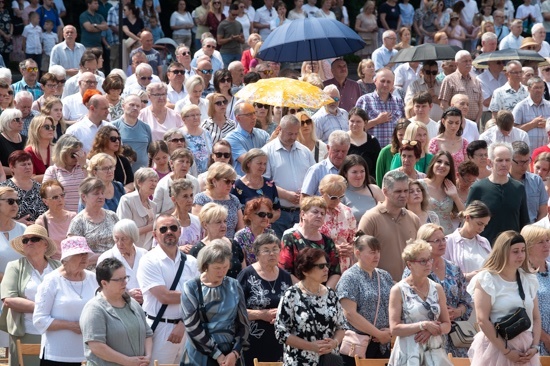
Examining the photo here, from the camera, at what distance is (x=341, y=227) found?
12.0m

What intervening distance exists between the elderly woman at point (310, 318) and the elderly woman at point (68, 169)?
3.91 m

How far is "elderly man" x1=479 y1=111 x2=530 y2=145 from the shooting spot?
15.3 metres

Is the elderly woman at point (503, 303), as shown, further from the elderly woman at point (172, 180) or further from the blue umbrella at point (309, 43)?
the blue umbrella at point (309, 43)

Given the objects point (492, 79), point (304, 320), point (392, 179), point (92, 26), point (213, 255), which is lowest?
point (92, 26)

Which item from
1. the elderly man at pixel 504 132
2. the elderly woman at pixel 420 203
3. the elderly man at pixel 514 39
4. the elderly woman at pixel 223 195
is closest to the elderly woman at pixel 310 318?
the elderly woman at pixel 223 195

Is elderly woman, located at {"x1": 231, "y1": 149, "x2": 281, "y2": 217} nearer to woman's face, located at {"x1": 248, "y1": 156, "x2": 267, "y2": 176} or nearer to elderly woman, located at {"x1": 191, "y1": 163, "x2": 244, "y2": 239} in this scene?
woman's face, located at {"x1": 248, "y1": 156, "x2": 267, "y2": 176}

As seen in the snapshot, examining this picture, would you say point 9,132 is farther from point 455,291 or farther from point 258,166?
point 455,291

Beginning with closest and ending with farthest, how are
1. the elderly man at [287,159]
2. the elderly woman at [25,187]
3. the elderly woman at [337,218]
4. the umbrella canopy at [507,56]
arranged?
the elderly woman at [337,218]
the elderly woman at [25,187]
the elderly man at [287,159]
the umbrella canopy at [507,56]

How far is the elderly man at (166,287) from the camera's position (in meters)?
10.5

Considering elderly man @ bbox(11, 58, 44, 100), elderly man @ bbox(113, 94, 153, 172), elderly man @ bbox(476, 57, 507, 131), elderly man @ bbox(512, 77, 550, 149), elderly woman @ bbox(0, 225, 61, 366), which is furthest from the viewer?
elderly man @ bbox(476, 57, 507, 131)

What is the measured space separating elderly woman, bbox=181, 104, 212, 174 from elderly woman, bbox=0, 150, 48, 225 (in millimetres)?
2046

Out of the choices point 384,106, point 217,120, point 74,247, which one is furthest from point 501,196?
point 74,247

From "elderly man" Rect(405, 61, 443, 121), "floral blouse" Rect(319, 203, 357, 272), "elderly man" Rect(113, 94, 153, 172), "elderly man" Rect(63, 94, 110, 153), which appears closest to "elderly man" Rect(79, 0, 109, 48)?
"elderly man" Rect(405, 61, 443, 121)

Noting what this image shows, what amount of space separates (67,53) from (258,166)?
869cm
